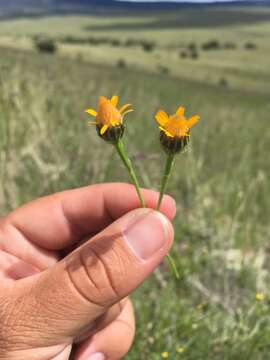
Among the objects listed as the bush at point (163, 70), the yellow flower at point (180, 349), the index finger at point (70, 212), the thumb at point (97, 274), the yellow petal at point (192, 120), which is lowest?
the bush at point (163, 70)

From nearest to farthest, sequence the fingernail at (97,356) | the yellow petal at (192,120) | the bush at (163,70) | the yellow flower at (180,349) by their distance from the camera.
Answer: the yellow petal at (192,120), the yellow flower at (180,349), the fingernail at (97,356), the bush at (163,70)

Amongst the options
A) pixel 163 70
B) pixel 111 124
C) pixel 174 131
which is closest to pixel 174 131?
pixel 174 131

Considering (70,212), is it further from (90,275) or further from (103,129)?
(103,129)

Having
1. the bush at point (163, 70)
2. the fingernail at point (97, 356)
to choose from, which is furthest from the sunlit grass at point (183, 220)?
the bush at point (163, 70)

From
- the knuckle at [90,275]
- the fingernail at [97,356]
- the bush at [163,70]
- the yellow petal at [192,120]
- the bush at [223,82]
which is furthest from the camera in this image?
the bush at [163,70]

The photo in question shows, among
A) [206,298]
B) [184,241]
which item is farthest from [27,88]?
[206,298]

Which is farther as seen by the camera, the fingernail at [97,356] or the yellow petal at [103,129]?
the fingernail at [97,356]

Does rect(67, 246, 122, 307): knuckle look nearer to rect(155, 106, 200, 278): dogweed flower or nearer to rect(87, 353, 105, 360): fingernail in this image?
rect(155, 106, 200, 278): dogweed flower

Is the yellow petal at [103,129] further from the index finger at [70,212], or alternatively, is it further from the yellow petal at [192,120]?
the index finger at [70,212]

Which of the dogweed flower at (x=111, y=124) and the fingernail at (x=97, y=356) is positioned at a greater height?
the dogweed flower at (x=111, y=124)
